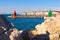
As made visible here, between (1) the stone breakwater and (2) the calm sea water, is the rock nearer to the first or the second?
(1) the stone breakwater

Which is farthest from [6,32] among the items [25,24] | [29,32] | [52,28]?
[25,24]

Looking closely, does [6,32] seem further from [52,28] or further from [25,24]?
[25,24]

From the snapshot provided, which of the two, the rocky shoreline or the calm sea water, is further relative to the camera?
the calm sea water

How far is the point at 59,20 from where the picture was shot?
21.3 m

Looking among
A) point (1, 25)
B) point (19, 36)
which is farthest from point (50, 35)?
point (1, 25)

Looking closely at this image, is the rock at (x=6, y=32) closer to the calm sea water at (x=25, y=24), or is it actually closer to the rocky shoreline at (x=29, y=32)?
the rocky shoreline at (x=29, y=32)

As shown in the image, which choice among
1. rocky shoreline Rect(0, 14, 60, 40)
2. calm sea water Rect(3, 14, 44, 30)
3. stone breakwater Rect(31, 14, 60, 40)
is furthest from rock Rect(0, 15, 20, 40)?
calm sea water Rect(3, 14, 44, 30)

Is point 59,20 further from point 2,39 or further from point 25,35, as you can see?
point 2,39

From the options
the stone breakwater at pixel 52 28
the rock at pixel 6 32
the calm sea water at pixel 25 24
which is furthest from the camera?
the calm sea water at pixel 25 24

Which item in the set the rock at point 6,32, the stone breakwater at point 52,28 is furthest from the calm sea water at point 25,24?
the rock at point 6,32

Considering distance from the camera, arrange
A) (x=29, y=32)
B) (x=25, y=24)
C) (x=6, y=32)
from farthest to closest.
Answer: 1. (x=25, y=24)
2. (x=29, y=32)
3. (x=6, y=32)

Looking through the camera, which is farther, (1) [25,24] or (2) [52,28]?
(1) [25,24]

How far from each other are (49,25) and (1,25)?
7628 mm

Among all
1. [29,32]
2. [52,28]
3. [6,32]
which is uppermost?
[6,32]
